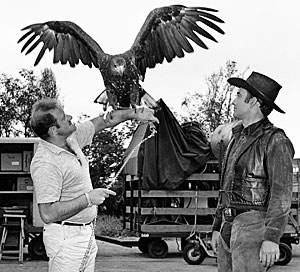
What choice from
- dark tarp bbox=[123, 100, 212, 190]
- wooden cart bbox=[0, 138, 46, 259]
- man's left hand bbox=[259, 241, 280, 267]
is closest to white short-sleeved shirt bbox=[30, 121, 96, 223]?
man's left hand bbox=[259, 241, 280, 267]

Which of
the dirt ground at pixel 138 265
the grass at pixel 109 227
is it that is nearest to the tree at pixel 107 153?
the grass at pixel 109 227

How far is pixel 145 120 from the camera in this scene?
4793 millimetres

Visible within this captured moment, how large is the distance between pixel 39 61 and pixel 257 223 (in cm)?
313

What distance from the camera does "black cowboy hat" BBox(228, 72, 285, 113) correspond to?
14.4ft

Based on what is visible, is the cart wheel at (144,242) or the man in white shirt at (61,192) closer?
the man in white shirt at (61,192)

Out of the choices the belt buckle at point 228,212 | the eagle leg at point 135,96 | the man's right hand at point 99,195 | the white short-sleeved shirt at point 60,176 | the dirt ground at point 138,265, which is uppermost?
the eagle leg at point 135,96

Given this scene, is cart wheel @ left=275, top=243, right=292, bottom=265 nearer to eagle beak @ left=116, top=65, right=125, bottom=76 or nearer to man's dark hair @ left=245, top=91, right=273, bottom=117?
eagle beak @ left=116, top=65, right=125, bottom=76

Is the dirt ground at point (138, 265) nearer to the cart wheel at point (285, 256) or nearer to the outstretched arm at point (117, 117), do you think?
the cart wheel at point (285, 256)

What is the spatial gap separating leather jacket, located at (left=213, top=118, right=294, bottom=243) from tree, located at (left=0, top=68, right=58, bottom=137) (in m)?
22.5

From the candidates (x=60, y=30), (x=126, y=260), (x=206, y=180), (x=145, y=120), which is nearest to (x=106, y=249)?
(x=126, y=260)

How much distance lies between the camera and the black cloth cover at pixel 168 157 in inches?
488

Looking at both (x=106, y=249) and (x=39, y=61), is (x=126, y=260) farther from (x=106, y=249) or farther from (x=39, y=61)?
(x=39, y=61)

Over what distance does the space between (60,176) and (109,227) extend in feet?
49.5

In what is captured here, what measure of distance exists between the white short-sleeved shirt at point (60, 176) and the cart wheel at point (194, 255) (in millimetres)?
7928
